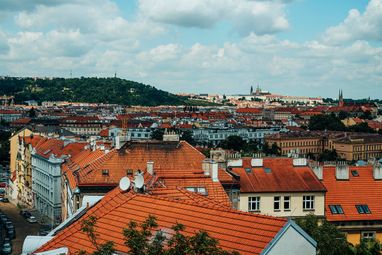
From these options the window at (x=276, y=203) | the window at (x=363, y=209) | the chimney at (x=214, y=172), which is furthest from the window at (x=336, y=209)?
the chimney at (x=214, y=172)

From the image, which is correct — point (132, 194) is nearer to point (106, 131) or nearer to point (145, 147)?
point (145, 147)

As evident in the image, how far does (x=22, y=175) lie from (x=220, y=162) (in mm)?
57392

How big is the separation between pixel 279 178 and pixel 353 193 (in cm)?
512

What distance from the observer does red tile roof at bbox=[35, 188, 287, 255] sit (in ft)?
52.6

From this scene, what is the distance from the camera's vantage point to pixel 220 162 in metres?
43.6

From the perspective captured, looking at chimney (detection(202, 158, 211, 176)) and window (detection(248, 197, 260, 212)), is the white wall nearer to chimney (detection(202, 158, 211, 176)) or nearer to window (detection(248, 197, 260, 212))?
chimney (detection(202, 158, 211, 176))

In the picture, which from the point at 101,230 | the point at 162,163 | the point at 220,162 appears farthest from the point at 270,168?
the point at 101,230

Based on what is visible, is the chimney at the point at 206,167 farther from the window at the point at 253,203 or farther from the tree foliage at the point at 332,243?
the tree foliage at the point at 332,243

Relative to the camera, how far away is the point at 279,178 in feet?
139

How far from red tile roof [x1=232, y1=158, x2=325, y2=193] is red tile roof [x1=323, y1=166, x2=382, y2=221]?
145 centimetres

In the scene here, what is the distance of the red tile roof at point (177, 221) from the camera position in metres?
16.0

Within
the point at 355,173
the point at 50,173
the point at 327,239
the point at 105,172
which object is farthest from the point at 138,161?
the point at 50,173

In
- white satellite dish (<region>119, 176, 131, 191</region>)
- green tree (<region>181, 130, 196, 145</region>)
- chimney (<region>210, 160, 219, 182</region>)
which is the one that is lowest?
green tree (<region>181, 130, 196, 145</region>)

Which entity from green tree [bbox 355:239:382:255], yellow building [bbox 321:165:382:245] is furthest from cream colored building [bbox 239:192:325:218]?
green tree [bbox 355:239:382:255]
